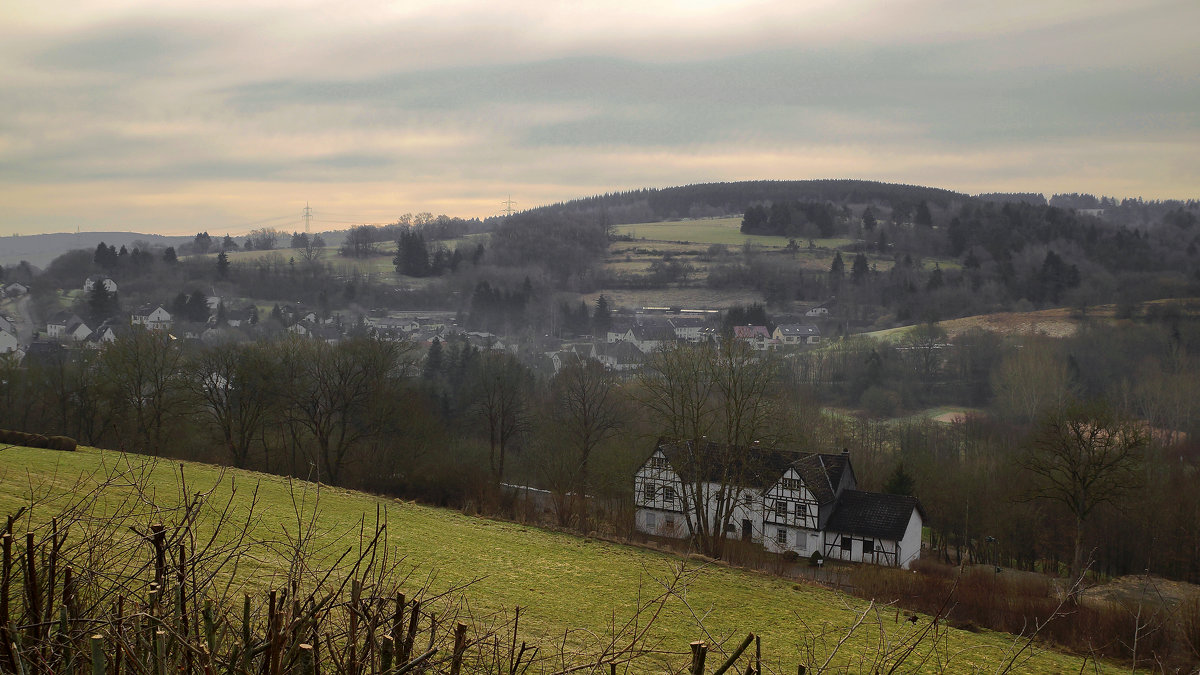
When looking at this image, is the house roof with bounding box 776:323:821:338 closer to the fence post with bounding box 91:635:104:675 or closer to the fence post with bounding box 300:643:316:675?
the fence post with bounding box 300:643:316:675

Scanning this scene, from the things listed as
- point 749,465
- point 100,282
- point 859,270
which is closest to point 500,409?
point 749,465

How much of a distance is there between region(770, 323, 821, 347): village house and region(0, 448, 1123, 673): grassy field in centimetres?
6761

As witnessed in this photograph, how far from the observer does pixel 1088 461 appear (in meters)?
25.6

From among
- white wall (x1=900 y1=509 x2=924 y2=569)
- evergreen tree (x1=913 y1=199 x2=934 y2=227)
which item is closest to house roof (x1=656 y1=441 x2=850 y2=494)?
white wall (x1=900 y1=509 x2=924 y2=569)

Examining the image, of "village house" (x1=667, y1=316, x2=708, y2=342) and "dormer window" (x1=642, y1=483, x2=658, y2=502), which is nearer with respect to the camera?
"dormer window" (x1=642, y1=483, x2=658, y2=502)

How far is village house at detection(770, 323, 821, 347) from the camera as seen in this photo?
85775 mm

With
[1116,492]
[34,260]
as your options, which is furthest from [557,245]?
[1116,492]

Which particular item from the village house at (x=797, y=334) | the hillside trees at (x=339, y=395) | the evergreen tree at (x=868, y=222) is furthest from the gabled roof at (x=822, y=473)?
the evergreen tree at (x=868, y=222)

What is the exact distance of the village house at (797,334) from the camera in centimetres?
8578

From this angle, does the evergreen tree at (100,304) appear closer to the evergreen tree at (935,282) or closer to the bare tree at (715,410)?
the bare tree at (715,410)

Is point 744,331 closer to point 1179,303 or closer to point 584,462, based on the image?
point 1179,303

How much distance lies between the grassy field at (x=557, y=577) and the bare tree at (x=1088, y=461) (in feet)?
44.5

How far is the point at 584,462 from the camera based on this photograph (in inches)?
1310

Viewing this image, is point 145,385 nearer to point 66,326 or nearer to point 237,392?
point 237,392
